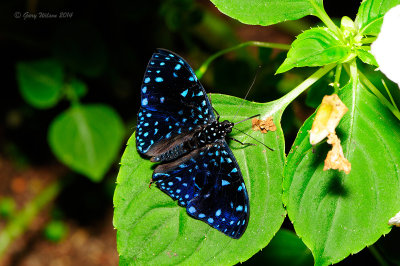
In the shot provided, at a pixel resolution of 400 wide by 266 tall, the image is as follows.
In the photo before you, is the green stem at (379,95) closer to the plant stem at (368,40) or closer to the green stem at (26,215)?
the plant stem at (368,40)

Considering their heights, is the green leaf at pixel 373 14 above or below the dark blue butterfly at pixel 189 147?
above

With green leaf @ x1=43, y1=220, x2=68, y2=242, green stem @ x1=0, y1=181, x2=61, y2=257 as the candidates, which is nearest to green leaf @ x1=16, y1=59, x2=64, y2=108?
green stem @ x1=0, y1=181, x2=61, y2=257

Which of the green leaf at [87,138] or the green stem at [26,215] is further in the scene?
the green stem at [26,215]

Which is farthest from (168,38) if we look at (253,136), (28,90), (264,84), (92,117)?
(253,136)

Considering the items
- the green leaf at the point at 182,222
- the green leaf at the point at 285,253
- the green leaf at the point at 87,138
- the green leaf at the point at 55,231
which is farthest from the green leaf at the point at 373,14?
the green leaf at the point at 55,231

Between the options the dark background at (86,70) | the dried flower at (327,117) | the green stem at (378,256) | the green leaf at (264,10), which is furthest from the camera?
the dark background at (86,70)

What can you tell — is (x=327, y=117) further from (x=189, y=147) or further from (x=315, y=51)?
(x=189, y=147)

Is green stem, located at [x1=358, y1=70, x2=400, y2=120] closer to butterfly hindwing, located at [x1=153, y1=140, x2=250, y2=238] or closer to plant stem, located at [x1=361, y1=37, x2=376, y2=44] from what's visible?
plant stem, located at [x1=361, y1=37, x2=376, y2=44]

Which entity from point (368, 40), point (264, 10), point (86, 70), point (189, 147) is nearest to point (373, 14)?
point (368, 40)
